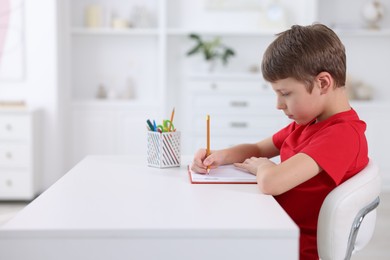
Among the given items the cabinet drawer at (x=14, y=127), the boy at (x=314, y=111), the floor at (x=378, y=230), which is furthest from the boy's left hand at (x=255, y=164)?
the cabinet drawer at (x=14, y=127)

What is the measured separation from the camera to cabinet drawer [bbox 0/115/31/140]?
4.40 m

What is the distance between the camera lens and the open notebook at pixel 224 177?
1677mm

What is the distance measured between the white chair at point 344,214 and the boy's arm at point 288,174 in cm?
8

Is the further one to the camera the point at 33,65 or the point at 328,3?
the point at 328,3

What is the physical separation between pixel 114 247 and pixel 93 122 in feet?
12.8

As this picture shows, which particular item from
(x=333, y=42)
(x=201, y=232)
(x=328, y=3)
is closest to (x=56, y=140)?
(x=328, y=3)

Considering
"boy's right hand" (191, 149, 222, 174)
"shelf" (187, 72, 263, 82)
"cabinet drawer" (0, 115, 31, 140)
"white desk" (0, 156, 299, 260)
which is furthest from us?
"shelf" (187, 72, 263, 82)

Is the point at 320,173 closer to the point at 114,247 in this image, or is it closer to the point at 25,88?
the point at 114,247

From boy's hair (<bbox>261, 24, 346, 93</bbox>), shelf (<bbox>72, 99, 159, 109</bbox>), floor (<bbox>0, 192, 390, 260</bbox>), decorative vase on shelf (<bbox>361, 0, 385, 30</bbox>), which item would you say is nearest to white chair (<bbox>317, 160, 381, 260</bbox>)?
boy's hair (<bbox>261, 24, 346, 93</bbox>)

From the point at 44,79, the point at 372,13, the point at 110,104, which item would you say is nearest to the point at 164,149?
the point at 44,79

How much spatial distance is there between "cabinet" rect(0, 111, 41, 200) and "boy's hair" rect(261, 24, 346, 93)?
3051mm

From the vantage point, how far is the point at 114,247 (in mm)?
1234

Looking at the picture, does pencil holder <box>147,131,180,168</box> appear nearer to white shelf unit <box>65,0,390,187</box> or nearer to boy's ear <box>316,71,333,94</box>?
boy's ear <box>316,71,333,94</box>

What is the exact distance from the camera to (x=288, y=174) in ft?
5.02
